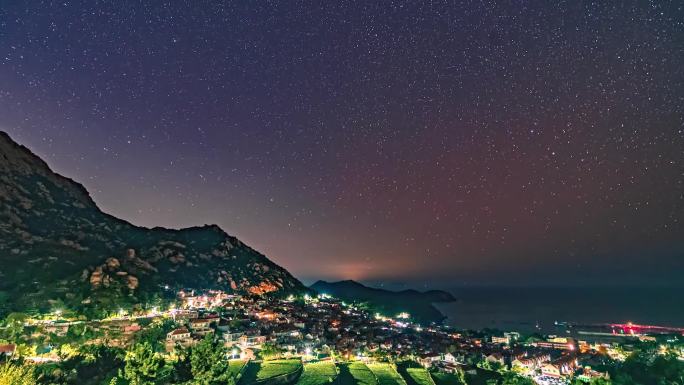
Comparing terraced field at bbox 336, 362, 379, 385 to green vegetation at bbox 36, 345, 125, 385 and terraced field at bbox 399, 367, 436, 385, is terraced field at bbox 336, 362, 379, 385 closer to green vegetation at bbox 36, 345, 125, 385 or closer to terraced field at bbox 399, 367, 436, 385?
terraced field at bbox 399, 367, 436, 385

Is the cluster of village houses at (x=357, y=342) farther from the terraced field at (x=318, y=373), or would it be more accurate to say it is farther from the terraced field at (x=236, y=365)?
the terraced field at (x=318, y=373)

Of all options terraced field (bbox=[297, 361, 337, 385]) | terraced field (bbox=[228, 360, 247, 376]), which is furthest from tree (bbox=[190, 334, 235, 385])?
terraced field (bbox=[297, 361, 337, 385])

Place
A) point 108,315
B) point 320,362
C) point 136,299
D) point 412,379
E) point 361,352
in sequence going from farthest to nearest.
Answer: point 136,299
point 108,315
point 361,352
point 320,362
point 412,379

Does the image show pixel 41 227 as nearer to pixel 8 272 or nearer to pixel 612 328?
pixel 8 272

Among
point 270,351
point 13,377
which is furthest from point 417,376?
point 13,377

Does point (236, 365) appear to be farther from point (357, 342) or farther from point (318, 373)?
point (357, 342)

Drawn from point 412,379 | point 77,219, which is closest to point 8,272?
point 77,219
